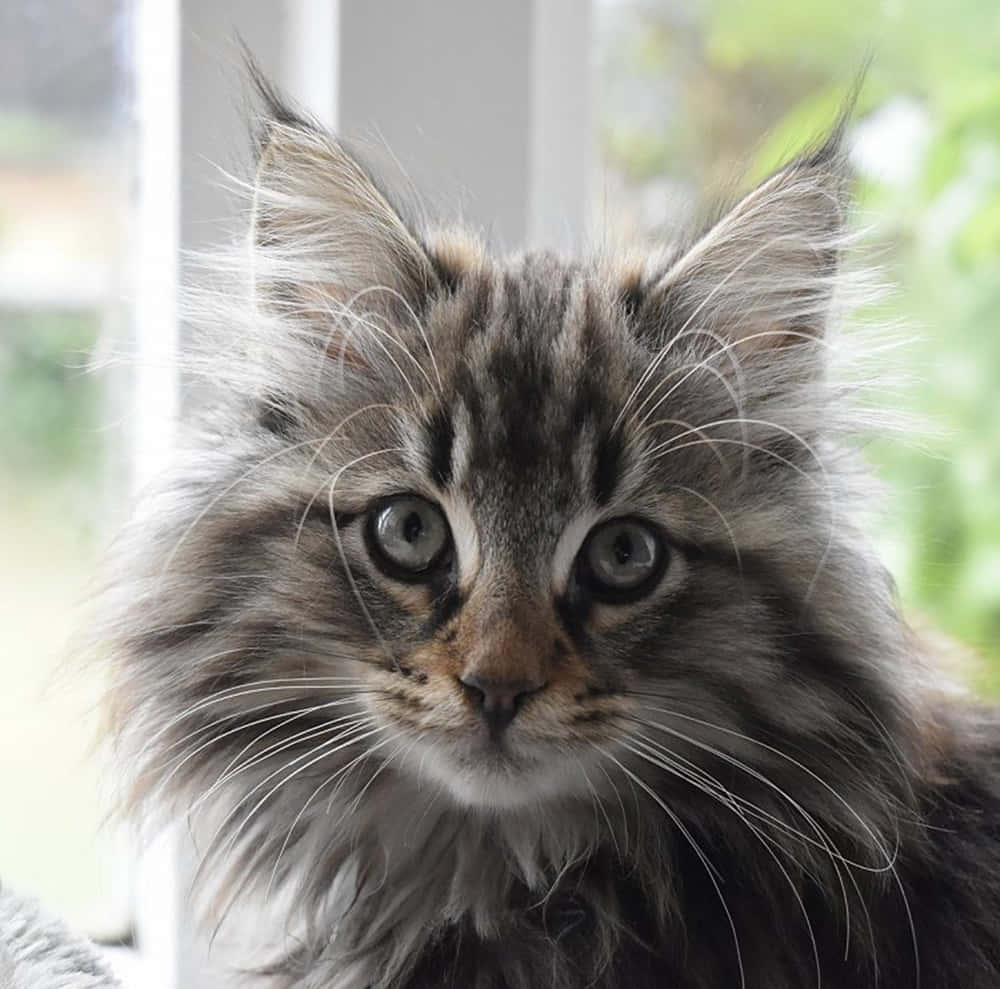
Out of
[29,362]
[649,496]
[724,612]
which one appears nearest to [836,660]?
[724,612]

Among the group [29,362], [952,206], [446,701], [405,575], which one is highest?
[952,206]

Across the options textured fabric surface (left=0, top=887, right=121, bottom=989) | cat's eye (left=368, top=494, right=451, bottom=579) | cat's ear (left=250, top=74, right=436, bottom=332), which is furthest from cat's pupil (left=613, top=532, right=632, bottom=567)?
textured fabric surface (left=0, top=887, right=121, bottom=989)

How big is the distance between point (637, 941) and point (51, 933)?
534mm

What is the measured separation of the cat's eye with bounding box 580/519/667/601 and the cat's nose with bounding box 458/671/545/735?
0.43 feet

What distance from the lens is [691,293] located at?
1.39m

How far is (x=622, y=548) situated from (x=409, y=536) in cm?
20

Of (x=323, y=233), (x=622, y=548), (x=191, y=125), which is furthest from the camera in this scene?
(x=191, y=125)

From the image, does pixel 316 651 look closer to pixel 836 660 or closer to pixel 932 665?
pixel 836 660

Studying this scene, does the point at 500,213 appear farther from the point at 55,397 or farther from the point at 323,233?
the point at 55,397

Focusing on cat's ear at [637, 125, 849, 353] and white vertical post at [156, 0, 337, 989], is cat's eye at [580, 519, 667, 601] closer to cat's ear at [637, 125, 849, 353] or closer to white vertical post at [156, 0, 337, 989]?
cat's ear at [637, 125, 849, 353]

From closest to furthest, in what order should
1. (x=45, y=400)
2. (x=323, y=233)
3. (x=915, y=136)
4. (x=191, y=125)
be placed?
1. (x=323, y=233)
2. (x=191, y=125)
3. (x=45, y=400)
4. (x=915, y=136)

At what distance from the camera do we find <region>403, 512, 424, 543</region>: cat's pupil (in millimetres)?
1286

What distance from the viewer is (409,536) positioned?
1.29 metres

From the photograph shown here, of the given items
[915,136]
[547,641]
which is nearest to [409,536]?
[547,641]
